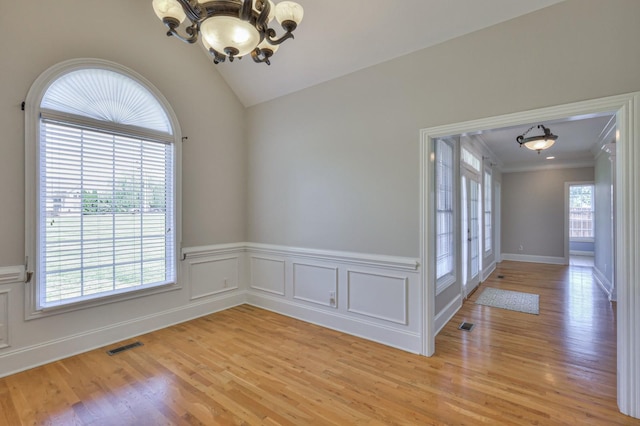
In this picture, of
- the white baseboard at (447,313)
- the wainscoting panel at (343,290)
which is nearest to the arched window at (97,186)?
the wainscoting panel at (343,290)

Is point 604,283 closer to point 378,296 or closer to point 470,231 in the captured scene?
point 470,231

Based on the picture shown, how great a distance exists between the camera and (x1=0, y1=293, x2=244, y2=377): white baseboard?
2.64 m

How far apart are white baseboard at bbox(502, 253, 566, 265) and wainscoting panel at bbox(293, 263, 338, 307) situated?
703 centimetres

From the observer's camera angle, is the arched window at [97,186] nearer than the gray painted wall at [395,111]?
No

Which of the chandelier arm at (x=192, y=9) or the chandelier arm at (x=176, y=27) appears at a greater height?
the chandelier arm at (x=176, y=27)

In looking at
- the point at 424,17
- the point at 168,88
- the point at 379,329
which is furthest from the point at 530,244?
the point at 168,88

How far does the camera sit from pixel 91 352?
3002 mm

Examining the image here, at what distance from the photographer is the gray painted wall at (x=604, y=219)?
5035 mm

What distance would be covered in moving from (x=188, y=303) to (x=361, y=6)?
388 centimetres

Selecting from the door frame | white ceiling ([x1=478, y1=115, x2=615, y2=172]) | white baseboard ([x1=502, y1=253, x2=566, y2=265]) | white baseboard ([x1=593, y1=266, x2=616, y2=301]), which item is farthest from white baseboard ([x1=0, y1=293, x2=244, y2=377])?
white baseboard ([x1=502, y1=253, x2=566, y2=265])

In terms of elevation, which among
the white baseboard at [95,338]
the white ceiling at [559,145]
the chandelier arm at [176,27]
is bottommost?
the white baseboard at [95,338]

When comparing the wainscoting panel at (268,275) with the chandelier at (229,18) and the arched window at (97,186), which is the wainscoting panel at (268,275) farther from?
the chandelier at (229,18)

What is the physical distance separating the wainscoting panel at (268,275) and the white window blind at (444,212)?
2026 millimetres

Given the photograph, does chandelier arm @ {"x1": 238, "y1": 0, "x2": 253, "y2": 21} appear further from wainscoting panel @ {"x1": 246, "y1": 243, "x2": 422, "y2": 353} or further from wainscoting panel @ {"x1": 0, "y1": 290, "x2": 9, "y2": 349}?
wainscoting panel @ {"x1": 0, "y1": 290, "x2": 9, "y2": 349}
